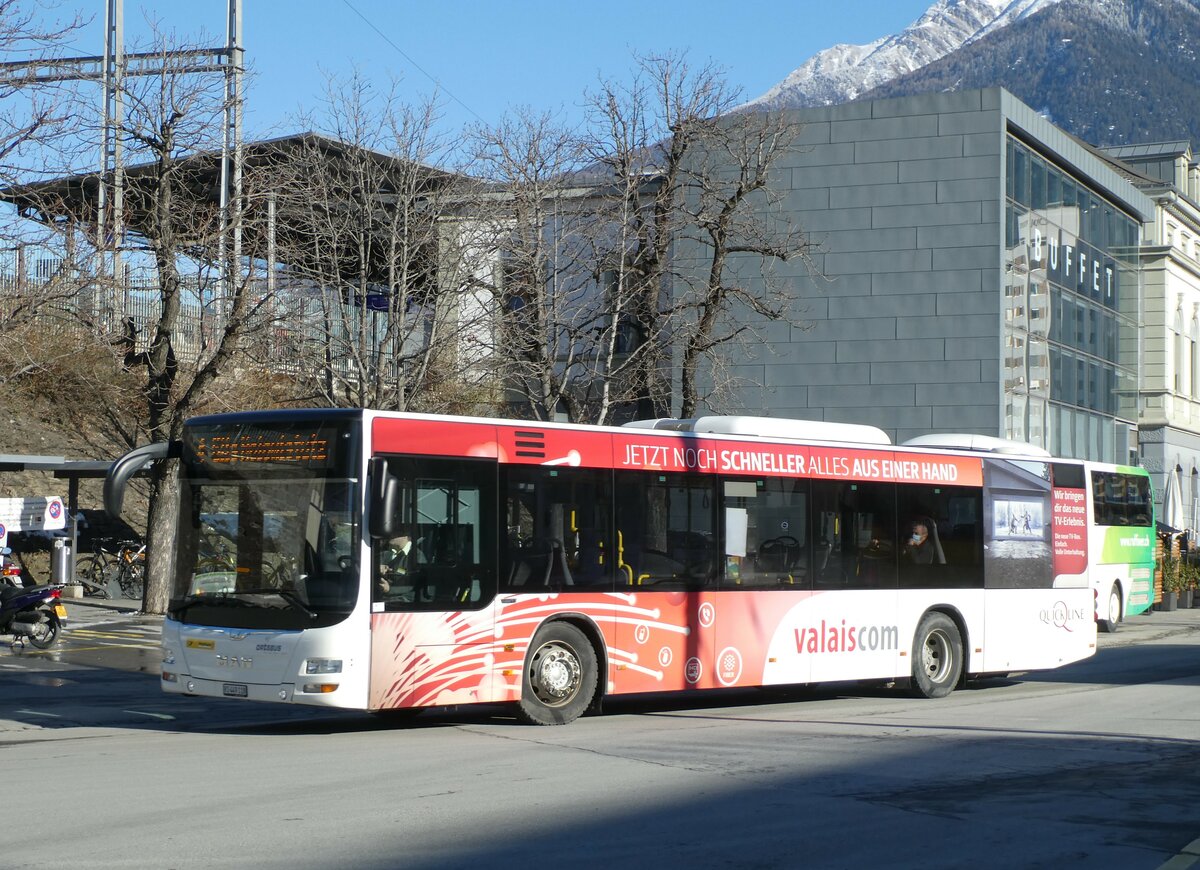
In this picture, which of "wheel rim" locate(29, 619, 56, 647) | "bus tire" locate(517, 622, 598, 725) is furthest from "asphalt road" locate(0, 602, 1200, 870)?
"wheel rim" locate(29, 619, 56, 647)

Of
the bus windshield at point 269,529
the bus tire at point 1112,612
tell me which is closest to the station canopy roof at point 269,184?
the bus windshield at point 269,529

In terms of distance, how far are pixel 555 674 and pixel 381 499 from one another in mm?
2653

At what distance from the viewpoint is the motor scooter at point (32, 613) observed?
20625mm

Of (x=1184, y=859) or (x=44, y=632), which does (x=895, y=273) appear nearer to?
(x=44, y=632)

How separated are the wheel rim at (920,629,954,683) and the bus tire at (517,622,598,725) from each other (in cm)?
501

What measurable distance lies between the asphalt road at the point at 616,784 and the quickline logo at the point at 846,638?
674mm

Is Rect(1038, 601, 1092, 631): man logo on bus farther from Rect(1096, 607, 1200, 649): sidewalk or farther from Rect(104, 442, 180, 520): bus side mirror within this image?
Rect(104, 442, 180, 520): bus side mirror

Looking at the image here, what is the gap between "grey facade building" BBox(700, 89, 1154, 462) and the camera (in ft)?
145

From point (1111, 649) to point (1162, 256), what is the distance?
42450 millimetres

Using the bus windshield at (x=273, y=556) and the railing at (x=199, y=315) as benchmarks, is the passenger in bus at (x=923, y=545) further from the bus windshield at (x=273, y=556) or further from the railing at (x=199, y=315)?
the railing at (x=199, y=315)

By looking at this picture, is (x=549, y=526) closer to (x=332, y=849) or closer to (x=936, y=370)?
(x=332, y=849)

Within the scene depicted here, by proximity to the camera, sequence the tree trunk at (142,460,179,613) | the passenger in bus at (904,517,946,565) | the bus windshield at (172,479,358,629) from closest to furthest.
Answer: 1. the bus windshield at (172,479,358,629)
2. the passenger in bus at (904,517,946,565)
3. the tree trunk at (142,460,179,613)

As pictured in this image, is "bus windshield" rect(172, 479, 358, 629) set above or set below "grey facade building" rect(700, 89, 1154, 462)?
below

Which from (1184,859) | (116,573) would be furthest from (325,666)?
(116,573)
